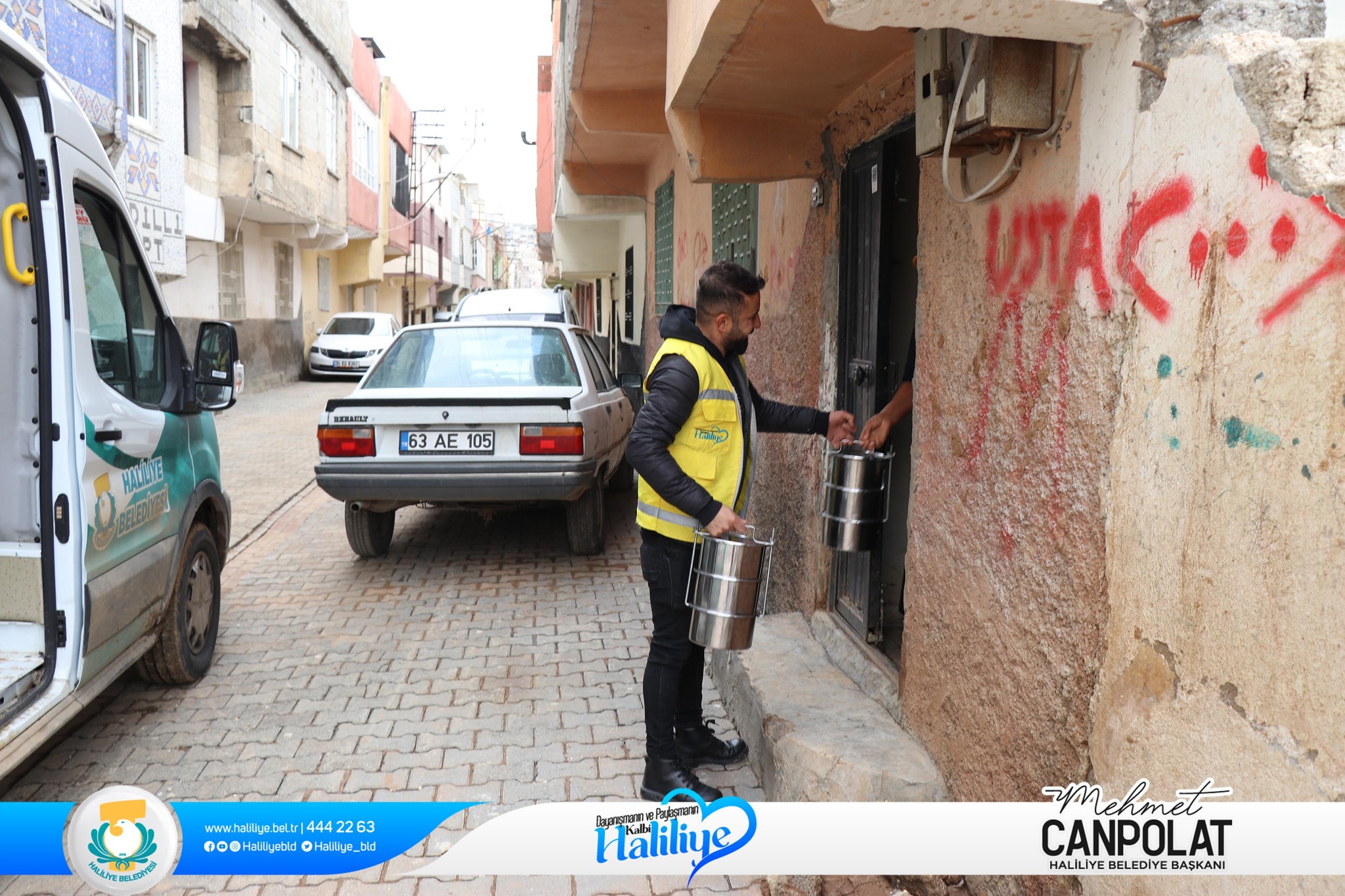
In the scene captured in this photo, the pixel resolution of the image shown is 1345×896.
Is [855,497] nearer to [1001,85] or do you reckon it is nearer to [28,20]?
[1001,85]

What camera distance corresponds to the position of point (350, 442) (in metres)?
5.79

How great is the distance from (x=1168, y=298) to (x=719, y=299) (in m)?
1.57

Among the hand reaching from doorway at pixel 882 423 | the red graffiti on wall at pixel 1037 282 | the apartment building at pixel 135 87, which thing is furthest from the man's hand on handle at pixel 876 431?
the apartment building at pixel 135 87

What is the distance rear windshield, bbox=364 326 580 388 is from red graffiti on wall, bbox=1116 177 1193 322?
482cm

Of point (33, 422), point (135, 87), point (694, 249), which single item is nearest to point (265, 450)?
point (135, 87)

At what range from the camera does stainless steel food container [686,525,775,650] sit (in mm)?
2963

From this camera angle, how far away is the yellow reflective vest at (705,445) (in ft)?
10.1

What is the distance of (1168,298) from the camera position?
1.82 meters

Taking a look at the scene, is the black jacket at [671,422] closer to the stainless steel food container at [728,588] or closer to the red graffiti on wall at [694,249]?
the stainless steel food container at [728,588]

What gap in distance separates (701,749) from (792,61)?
2.55 meters

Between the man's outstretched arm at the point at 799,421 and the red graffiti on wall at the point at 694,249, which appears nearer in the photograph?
the man's outstretched arm at the point at 799,421

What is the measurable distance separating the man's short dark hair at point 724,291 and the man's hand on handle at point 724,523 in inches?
26.4

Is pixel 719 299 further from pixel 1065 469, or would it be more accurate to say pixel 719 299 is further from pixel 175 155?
pixel 175 155

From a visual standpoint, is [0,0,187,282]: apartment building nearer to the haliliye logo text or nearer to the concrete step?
the concrete step
